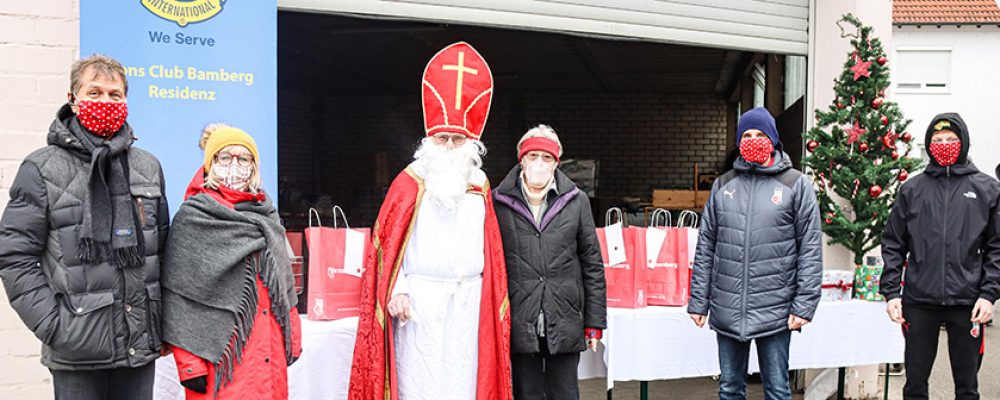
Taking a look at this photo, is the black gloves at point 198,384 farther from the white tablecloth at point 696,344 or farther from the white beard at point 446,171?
the white tablecloth at point 696,344

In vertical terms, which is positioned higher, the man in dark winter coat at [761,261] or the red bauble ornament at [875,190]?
the red bauble ornament at [875,190]

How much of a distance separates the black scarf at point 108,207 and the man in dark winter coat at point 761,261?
8.07 feet

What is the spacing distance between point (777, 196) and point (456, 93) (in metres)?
1.53

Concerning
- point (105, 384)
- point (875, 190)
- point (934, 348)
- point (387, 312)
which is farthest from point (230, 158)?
point (875, 190)

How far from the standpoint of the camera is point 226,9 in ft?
12.9

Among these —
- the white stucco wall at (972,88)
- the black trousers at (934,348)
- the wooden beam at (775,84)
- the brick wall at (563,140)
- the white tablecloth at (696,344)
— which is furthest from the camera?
the white stucco wall at (972,88)

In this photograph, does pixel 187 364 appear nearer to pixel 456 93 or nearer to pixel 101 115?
pixel 101 115

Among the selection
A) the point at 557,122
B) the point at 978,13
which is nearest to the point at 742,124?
the point at 557,122

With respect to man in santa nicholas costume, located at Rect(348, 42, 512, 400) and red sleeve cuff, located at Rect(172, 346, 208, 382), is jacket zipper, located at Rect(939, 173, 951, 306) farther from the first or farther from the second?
red sleeve cuff, located at Rect(172, 346, 208, 382)

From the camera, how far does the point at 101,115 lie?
2.53m

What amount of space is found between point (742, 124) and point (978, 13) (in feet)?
65.1

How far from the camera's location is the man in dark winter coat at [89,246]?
242 cm

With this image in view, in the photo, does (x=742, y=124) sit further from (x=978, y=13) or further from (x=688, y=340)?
(x=978, y=13)

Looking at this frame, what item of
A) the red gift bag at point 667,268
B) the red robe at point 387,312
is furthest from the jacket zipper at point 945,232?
the red robe at point 387,312
